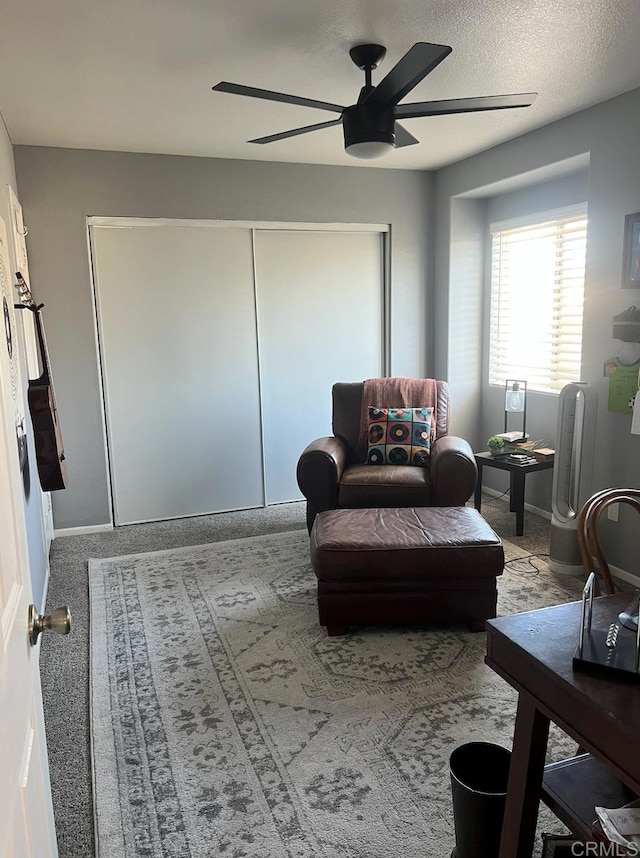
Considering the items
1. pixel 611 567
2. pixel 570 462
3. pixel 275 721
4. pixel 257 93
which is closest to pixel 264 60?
pixel 257 93

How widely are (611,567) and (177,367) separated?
2949mm

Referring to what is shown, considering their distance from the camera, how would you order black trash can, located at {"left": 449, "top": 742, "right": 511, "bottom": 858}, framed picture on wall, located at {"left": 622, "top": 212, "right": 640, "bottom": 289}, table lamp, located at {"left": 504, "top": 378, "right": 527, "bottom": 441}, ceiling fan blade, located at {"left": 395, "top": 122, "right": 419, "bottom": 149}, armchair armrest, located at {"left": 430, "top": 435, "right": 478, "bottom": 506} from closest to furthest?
1. black trash can, located at {"left": 449, "top": 742, "right": 511, "bottom": 858}
2. ceiling fan blade, located at {"left": 395, "top": 122, "right": 419, "bottom": 149}
3. framed picture on wall, located at {"left": 622, "top": 212, "right": 640, "bottom": 289}
4. armchair armrest, located at {"left": 430, "top": 435, "right": 478, "bottom": 506}
5. table lamp, located at {"left": 504, "top": 378, "right": 527, "bottom": 441}

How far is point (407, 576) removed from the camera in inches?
106

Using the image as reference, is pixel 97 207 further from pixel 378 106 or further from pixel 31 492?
pixel 378 106

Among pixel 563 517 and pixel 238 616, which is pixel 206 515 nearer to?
pixel 238 616

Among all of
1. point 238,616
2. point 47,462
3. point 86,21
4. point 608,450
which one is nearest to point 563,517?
point 608,450

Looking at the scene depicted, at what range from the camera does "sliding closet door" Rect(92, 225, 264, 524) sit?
4.22 m

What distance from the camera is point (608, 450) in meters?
3.48

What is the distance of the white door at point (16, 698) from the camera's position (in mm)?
854

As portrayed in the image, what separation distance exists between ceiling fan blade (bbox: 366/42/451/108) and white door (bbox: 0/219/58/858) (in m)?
1.53

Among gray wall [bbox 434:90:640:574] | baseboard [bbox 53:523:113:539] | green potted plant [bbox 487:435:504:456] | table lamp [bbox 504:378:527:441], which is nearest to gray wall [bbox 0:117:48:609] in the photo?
baseboard [bbox 53:523:113:539]

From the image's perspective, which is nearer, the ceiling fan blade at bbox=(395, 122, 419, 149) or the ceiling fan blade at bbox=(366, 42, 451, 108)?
the ceiling fan blade at bbox=(366, 42, 451, 108)

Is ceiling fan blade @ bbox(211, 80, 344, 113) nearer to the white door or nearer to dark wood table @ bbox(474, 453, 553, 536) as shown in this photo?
the white door

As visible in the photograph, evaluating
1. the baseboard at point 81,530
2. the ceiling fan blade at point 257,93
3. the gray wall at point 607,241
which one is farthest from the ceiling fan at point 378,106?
the baseboard at point 81,530
